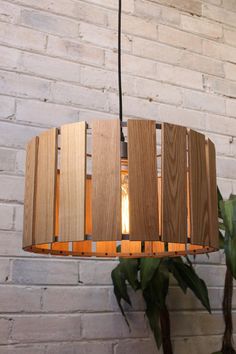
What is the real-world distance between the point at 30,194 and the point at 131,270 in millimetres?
652

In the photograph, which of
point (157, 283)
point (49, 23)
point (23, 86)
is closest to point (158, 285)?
point (157, 283)

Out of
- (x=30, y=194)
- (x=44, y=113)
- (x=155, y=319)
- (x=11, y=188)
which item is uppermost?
(x=44, y=113)

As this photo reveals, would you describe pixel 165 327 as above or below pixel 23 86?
below

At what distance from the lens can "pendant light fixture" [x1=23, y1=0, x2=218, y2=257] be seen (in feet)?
2.89

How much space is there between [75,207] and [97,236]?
0.25ft

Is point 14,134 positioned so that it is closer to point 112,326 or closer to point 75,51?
point 75,51

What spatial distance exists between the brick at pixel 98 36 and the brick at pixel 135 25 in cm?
4

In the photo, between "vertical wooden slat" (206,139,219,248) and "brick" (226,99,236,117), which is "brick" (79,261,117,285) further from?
"brick" (226,99,236,117)

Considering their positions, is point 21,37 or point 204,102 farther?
point 204,102

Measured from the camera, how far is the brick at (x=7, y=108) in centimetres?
174

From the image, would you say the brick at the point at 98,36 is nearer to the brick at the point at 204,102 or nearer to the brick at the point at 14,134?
the brick at the point at 204,102

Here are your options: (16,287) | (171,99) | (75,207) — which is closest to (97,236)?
(75,207)

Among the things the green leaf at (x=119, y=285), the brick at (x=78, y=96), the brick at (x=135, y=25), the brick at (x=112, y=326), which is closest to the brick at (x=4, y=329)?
the brick at (x=112, y=326)

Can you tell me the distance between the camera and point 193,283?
1566 mm
